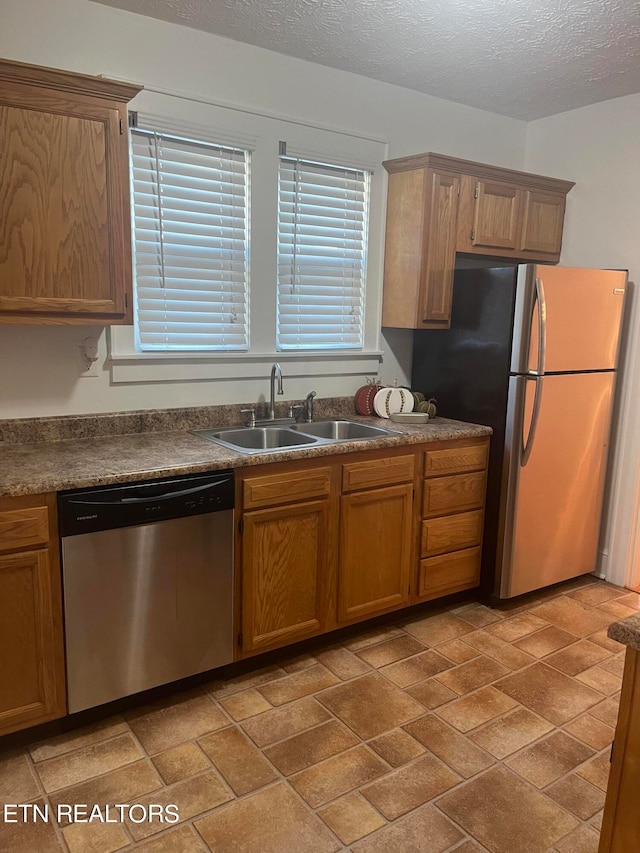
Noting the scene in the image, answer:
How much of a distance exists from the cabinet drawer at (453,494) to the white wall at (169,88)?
30.1 inches

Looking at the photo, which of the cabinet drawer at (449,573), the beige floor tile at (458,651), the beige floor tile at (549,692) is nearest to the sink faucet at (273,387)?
the cabinet drawer at (449,573)

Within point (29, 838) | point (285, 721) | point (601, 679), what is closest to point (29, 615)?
point (29, 838)

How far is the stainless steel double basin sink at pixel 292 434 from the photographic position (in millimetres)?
2898

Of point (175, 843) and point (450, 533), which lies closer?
point (175, 843)

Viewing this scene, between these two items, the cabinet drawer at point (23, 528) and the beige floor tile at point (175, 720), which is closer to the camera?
the cabinet drawer at point (23, 528)

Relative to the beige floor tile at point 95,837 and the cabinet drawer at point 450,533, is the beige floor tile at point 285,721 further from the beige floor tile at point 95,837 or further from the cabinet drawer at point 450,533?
the cabinet drawer at point 450,533

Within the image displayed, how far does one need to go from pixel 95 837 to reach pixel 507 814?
1211 mm

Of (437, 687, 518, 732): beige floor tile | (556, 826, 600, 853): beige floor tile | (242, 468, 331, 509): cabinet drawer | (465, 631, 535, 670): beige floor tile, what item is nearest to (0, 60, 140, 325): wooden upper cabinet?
(242, 468, 331, 509): cabinet drawer

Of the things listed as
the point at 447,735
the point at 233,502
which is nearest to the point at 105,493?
the point at 233,502

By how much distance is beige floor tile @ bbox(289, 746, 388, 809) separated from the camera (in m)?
2.00

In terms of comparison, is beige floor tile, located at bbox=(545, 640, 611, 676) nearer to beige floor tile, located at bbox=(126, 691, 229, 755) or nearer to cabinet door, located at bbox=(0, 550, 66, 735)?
beige floor tile, located at bbox=(126, 691, 229, 755)

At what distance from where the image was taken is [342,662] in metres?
2.76

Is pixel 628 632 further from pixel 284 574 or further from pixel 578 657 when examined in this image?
pixel 578 657

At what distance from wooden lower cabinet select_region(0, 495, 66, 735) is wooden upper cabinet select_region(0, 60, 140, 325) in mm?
717
